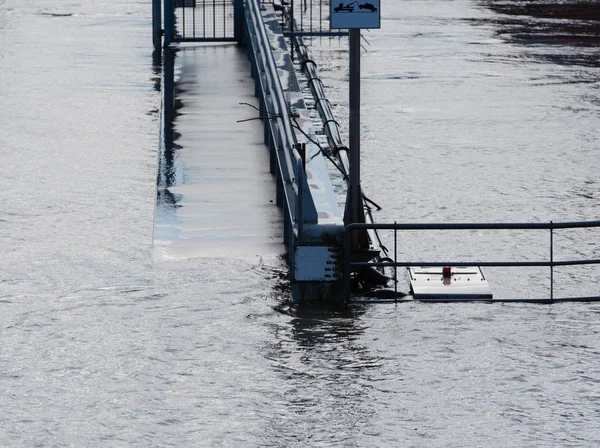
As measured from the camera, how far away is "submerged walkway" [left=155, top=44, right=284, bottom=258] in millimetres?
14781

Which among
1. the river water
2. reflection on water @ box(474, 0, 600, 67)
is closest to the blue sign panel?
the river water

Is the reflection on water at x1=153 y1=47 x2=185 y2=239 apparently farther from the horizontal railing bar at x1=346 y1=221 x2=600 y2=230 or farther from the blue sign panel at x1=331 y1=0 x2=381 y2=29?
the blue sign panel at x1=331 y1=0 x2=381 y2=29

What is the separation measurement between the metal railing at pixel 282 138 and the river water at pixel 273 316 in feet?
2.73

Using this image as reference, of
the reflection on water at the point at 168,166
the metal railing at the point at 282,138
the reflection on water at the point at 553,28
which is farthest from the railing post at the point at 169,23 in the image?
the reflection on water at the point at 553,28

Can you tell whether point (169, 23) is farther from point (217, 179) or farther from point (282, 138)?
point (282, 138)

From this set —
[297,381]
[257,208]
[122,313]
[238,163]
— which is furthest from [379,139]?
[297,381]

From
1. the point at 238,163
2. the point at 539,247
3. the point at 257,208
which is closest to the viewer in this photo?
the point at 539,247

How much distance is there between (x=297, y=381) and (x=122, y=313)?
7.77 feet

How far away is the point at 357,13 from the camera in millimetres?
12961

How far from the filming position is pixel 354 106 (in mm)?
13359

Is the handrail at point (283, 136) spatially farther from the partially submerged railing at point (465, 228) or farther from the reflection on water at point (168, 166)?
the reflection on water at point (168, 166)

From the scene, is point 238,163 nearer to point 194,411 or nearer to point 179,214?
point 179,214

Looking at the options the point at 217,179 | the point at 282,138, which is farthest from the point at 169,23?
the point at 282,138

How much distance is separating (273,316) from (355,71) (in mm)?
2675
